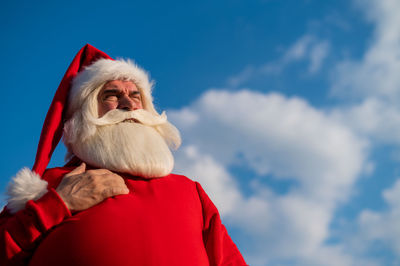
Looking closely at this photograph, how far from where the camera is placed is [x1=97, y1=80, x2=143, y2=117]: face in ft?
10.7

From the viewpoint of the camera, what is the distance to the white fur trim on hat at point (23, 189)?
100 inches

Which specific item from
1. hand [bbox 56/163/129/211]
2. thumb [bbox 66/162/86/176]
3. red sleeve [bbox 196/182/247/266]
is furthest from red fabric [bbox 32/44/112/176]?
red sleeve [bbox 196/182/247/266]

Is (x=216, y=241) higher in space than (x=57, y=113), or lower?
lower

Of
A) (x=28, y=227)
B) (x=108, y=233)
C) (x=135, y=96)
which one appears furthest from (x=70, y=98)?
(x=108, y=233)

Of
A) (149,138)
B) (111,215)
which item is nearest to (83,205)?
(111,215)

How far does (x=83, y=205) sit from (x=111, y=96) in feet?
3.77

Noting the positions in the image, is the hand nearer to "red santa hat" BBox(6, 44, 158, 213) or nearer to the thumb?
the thumb

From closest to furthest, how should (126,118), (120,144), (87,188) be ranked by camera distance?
1. (87,188)
2. (120,144)
3. (126,118)

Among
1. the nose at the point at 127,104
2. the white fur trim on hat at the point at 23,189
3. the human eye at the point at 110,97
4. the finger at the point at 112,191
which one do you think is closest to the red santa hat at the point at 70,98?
the white fur trim on hat at the point at 23,189

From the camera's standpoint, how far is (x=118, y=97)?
3.39 m

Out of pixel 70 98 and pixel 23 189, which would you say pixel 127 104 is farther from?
pixel 23 189

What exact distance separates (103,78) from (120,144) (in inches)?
32.0

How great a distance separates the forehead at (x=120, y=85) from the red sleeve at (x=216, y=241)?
46.1 inches

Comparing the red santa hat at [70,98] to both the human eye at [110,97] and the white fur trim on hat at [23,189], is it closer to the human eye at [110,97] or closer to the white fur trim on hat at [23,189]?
the white fur trim on hat at [23,189]
